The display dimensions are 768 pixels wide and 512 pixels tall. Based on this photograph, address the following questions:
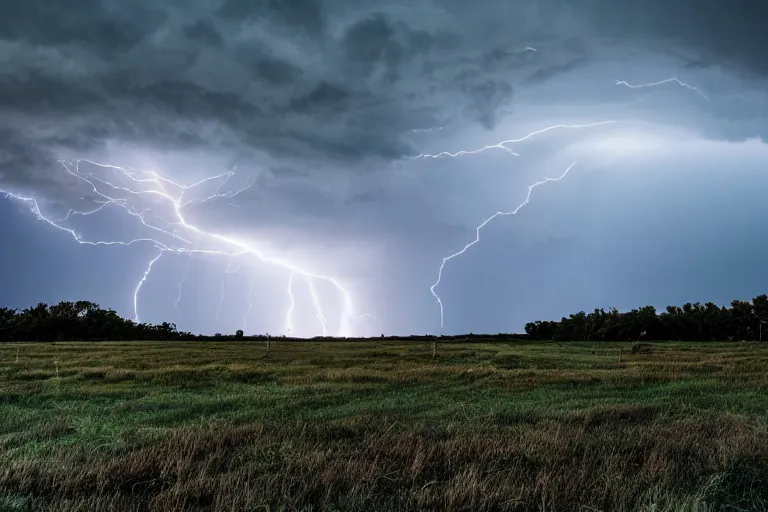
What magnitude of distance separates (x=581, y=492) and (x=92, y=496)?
18.3ft

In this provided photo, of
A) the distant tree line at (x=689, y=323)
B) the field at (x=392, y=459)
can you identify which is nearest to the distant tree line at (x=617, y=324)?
the distant tree line at (x=689, y=323)

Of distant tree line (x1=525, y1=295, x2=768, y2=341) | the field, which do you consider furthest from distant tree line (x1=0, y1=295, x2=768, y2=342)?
the field

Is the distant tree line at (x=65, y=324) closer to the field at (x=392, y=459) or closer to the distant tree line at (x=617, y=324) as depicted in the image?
the distant tree line at (x=617, y=324)

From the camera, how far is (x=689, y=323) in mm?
109062

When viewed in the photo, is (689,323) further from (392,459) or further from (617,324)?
(392,459)

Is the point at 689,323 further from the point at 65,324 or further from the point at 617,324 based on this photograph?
the point at 65,324

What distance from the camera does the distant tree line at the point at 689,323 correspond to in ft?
349

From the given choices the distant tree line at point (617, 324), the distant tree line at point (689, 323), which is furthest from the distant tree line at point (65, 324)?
the distant tree line at point (689, 323)

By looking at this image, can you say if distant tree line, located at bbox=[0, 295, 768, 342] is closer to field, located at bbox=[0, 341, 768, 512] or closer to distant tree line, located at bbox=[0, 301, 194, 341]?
distant tree line, located at bbox=[0, 301, 194, 341]

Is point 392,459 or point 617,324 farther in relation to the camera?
point 617,324

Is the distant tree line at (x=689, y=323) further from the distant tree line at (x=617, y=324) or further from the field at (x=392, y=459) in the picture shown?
the field at (x=392, y=459)

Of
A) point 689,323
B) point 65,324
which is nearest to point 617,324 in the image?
point 689,323

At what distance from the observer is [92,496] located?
5980 millimetres

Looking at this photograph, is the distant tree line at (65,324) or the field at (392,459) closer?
the field at (392,459)
